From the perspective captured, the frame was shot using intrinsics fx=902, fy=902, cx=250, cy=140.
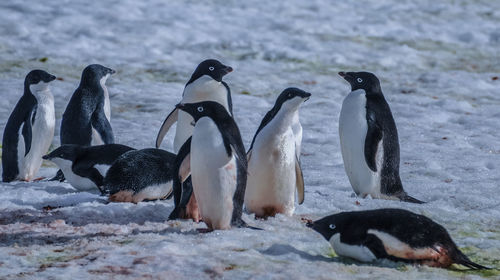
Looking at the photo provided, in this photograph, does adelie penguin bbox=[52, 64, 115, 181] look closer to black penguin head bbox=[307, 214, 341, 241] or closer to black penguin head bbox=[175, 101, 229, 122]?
black penguin head bbox=[175, 101, 229, 122]

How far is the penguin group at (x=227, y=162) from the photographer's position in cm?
425

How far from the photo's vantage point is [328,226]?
14.5 ft

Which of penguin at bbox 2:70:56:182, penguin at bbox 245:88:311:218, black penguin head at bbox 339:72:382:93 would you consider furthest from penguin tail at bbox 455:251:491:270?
penguin at bbox 2:70:56:182

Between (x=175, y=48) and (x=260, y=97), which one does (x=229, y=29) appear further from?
(x=260, y=97)

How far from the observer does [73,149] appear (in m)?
6.61

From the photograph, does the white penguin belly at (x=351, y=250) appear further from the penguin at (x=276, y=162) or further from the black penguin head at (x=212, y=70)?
the black penguin head at (x=212, y=70)

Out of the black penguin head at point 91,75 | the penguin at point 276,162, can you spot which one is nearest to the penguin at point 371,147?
the penguin at point 276,162

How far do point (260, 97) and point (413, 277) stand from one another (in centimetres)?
731

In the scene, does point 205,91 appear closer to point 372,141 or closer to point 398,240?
point 372,141

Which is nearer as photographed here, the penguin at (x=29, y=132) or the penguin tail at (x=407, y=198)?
the penguin tail at (x=407, y=198)

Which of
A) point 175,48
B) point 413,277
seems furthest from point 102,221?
point 175,48

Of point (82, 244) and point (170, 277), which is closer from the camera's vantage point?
point (170, 277)

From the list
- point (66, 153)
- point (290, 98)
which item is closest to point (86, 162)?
point (66, 153)

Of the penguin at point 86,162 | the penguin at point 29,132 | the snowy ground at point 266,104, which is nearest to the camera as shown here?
the snowy ground at point 266,104
